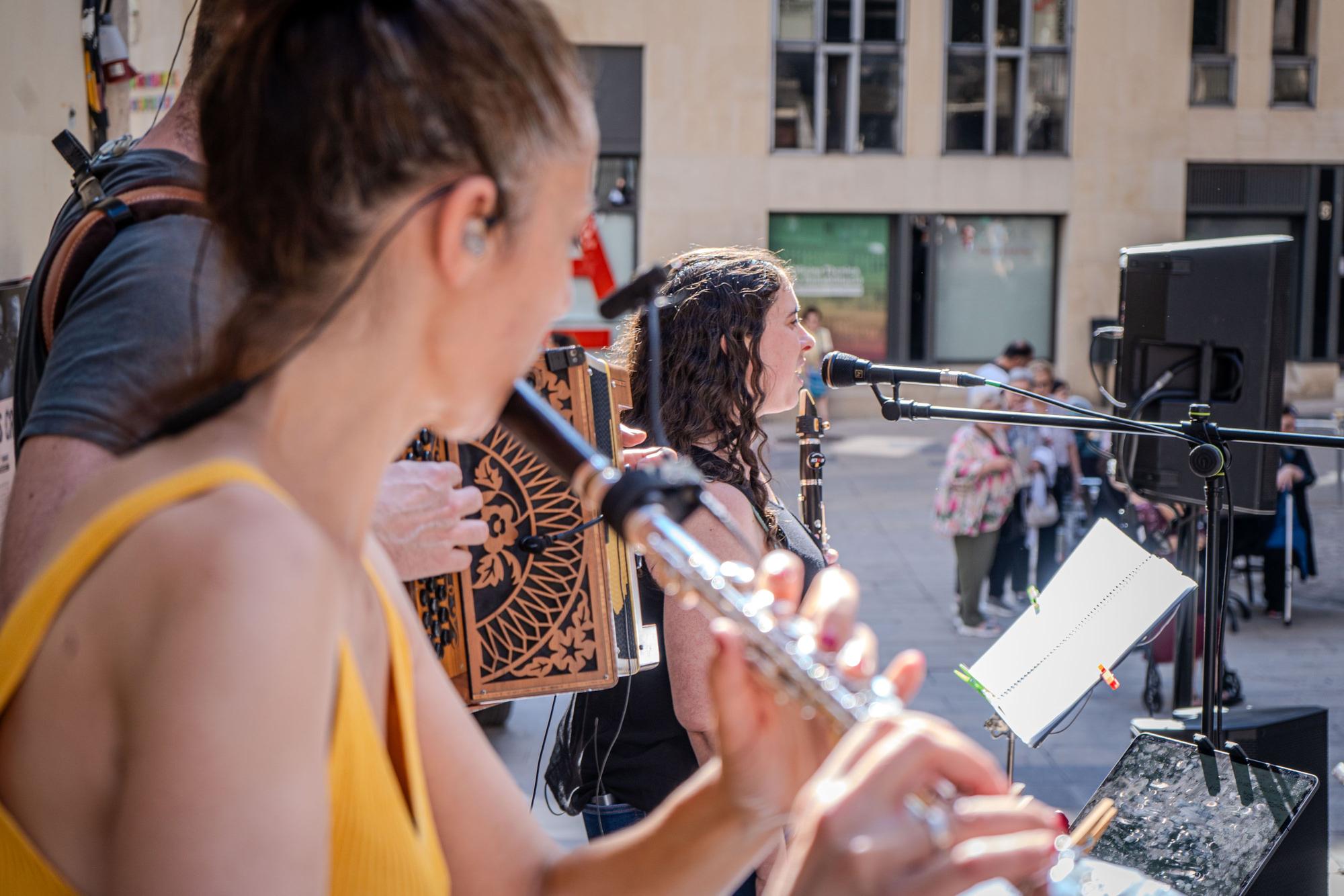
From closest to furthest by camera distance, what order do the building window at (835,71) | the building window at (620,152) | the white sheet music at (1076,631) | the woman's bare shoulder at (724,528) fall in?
the woman's bare shoulder at (724,528), the white sheet music at (1076,631), the building window at (620,152), the building window at (835,71)

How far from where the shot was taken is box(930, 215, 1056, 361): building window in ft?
62.5

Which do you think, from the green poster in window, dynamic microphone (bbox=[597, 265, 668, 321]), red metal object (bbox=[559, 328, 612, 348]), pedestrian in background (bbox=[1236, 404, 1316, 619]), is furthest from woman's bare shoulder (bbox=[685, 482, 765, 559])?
the green poster in window

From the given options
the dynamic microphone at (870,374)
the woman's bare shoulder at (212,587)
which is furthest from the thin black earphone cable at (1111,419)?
the woman's bare shoulder at (212,587)

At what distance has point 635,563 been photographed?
2.70 metres

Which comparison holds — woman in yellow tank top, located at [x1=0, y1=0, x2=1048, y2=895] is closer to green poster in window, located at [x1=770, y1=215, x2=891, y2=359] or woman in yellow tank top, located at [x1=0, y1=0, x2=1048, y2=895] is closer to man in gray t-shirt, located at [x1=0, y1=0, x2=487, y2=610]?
man in gray t-shirt, located at [x1=0, y1=0, x2=487, y2=610]

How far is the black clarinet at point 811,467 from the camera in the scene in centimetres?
350

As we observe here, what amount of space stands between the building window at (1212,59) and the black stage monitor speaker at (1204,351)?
15.4 meters

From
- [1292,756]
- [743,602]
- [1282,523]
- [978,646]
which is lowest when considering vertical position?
[978,646]

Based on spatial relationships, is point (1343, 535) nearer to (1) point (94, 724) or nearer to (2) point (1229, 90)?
(2) point (1229, 90)

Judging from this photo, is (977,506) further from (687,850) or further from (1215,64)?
(1215,64)

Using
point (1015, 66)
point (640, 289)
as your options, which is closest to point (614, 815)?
point (640, 289)

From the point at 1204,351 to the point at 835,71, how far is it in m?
14.5

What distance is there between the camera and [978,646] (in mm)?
7824

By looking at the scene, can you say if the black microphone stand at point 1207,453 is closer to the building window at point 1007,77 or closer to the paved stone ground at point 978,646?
the paved stone ground at point 978,646
